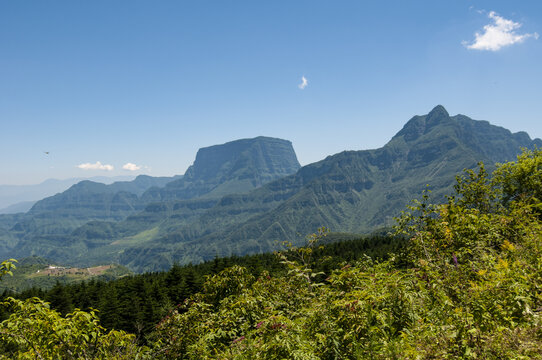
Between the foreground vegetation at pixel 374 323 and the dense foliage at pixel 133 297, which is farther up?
the foreground vegetation at pixel 374 323

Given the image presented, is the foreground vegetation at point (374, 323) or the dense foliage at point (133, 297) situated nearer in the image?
the foreground vegetation at point (374, 323)

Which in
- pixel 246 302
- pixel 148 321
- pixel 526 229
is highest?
pixel 526 229

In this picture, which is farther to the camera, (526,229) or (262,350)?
(526,229)

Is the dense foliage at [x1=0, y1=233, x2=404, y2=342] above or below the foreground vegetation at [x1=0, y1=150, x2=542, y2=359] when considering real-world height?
below

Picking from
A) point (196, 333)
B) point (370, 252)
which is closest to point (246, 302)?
point (196, 333)

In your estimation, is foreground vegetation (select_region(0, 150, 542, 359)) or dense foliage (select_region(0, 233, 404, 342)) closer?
foreground vegetation (select_region(0, 150, 542, 359))

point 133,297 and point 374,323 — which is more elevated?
point 374,323

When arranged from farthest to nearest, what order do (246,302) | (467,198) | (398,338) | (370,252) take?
(370,252), (467,198), (246,302), (398,338)

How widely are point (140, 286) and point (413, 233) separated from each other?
293ft

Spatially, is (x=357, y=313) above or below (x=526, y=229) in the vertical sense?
below

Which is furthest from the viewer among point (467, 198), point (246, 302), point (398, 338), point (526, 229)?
point (467, 198)

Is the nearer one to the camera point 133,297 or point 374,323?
point 374,323

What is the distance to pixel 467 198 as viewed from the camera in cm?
2355

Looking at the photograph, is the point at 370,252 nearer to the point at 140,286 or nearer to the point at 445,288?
the point at 140,286
